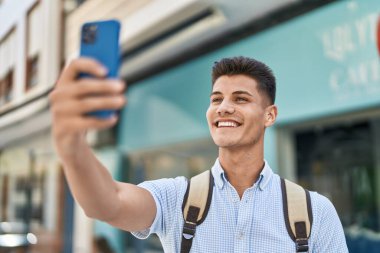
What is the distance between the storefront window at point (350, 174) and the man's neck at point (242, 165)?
116 inches

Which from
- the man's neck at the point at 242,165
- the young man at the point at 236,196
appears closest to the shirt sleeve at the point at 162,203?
the young man at the point at 236,196

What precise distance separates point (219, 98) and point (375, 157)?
3.10m

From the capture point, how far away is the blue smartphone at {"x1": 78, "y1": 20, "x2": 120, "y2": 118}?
0.73 m

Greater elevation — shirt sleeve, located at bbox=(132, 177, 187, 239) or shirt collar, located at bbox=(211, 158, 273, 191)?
shirt collar, located at bbox=(211, 158, 273, 191)

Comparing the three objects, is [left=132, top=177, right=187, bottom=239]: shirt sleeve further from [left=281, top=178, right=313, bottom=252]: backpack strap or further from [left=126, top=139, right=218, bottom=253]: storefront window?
[left=126, top=139, right=218, bottom=253]: storefront window

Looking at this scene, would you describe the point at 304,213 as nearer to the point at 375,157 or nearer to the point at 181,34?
the point at 375,157

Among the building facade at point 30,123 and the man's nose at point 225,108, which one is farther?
the building facade at point 30,123

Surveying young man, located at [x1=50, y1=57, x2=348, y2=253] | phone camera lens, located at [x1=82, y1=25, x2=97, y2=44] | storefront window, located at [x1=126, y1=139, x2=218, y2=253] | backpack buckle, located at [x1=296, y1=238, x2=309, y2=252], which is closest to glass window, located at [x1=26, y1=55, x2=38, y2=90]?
storefront window, located at [x1=126, y1=139, x2=218, y2=253]

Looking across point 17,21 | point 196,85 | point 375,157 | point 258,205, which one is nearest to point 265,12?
point 196,85

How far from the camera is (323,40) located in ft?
13.0

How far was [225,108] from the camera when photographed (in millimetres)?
1168

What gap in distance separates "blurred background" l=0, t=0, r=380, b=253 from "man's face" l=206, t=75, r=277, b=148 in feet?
6.79

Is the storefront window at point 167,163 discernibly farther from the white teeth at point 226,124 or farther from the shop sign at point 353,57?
the white teeth at point 226,124

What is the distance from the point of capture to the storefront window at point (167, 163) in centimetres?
486
